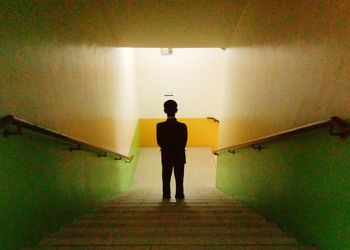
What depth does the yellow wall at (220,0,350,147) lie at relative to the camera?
5.82 ft

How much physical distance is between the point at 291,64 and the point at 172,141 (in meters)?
2.09

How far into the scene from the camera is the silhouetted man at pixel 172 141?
13.9ft

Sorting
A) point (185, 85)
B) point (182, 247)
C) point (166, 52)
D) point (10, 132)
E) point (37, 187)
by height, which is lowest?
point (182, 247)

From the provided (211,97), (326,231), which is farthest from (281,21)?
(211,97)

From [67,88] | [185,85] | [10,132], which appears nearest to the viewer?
[10,132]

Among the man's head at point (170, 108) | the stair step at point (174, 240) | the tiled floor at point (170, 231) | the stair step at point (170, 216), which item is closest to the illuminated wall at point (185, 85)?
the man's head at point (170, 108)

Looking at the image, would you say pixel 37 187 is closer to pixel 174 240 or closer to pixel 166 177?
pixel 174 240

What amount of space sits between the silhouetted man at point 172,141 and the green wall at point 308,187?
3.64ft

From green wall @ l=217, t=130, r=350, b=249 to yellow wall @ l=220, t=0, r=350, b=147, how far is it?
17 cm

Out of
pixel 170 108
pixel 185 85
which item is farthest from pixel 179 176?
Result: pixel 185 85

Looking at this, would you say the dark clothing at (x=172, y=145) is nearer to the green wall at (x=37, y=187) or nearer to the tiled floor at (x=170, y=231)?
the tiled floor at (x=170, y=231)

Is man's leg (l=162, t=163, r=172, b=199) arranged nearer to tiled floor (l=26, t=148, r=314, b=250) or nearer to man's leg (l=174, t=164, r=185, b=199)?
man's leg (l=174, t=164, r=185, b=199)

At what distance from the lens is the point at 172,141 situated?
168 inches

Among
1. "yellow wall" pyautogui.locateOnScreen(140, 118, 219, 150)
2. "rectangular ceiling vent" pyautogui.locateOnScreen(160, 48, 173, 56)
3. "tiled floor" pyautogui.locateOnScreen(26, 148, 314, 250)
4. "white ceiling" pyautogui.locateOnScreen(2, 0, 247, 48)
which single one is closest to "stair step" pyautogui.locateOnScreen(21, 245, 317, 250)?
"tiled floor" pyautogui.locateOnScreen(26, 148, 314, 250)
